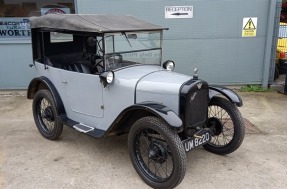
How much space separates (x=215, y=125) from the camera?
12.5 ft

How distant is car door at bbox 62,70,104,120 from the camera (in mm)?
3672

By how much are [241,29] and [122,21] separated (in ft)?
11.9

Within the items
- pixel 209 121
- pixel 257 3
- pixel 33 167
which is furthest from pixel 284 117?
pixel 33 167

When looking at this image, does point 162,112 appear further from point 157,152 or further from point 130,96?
point 130,96

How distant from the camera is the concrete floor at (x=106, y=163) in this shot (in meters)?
3.26

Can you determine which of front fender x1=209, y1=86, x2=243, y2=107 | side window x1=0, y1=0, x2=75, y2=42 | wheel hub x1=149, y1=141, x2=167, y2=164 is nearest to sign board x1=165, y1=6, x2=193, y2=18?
side window x1=0, y1=0, x2=75, y2=42

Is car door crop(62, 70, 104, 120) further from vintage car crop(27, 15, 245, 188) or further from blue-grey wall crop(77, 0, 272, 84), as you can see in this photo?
blue-grey wall crop(77, 0, 272, 84)

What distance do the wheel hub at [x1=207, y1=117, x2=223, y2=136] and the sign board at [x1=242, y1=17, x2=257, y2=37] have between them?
3529 mm

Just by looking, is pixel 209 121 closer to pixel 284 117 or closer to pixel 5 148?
pixel 284 117

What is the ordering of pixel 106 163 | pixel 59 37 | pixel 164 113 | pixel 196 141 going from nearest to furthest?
pixel 164 113 < pixel 196 141 < pixel 106 163 < pixel 59 37

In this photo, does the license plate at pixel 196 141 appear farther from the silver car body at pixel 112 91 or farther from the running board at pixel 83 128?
the running board at pixel 83 128

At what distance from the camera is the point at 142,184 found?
323 centimetres

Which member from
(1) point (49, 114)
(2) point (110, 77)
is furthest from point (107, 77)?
(1) point (49, 114)

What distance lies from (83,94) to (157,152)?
4.22ft
